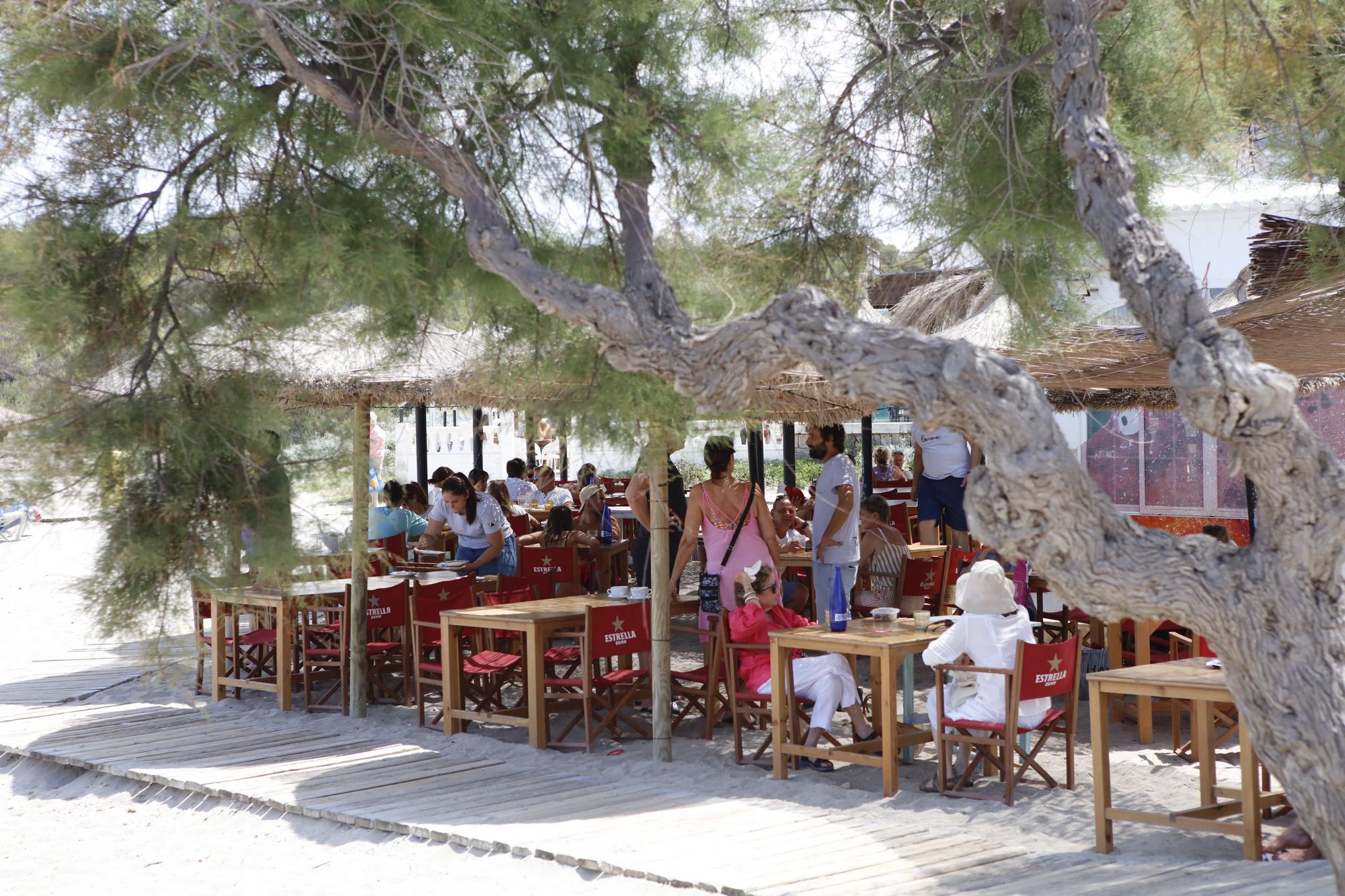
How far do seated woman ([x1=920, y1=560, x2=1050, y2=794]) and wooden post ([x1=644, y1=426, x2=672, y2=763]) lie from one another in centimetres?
145

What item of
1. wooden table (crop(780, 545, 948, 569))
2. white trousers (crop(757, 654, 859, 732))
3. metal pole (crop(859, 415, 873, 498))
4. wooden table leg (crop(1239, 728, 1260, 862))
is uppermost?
metal pole (crop(859, 415, 873, 498))

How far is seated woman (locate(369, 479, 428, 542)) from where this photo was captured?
9.87 metres

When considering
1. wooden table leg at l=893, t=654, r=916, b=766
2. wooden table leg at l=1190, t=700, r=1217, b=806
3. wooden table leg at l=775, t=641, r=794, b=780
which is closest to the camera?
wooden table leg at l=1190, t=700, r=1217, b=806

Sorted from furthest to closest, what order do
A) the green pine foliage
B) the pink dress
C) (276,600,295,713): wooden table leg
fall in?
(276,600,295,713): wooden table leg < the pink dress < the green pine foliage

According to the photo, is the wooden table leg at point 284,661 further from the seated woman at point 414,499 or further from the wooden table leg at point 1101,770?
the wooden table leg at point 1101,770

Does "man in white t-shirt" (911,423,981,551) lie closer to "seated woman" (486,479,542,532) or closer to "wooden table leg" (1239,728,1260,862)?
"seated woman" (486,479,542,532)

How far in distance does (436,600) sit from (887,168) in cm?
378

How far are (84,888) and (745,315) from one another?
3938 mm

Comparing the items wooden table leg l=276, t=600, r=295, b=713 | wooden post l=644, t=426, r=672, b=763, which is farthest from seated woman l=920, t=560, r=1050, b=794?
wooden table leg l=276, t=600, r=295, b=713

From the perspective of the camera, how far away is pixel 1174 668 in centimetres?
500

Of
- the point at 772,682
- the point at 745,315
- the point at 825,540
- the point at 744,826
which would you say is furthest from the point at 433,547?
the point at 745,315

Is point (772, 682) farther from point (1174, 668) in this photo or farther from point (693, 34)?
point (693, 34)

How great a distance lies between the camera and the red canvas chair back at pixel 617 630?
22.0 ft

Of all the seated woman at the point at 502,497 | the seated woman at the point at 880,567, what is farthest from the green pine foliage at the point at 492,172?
the seated woman at the point at 502,497
